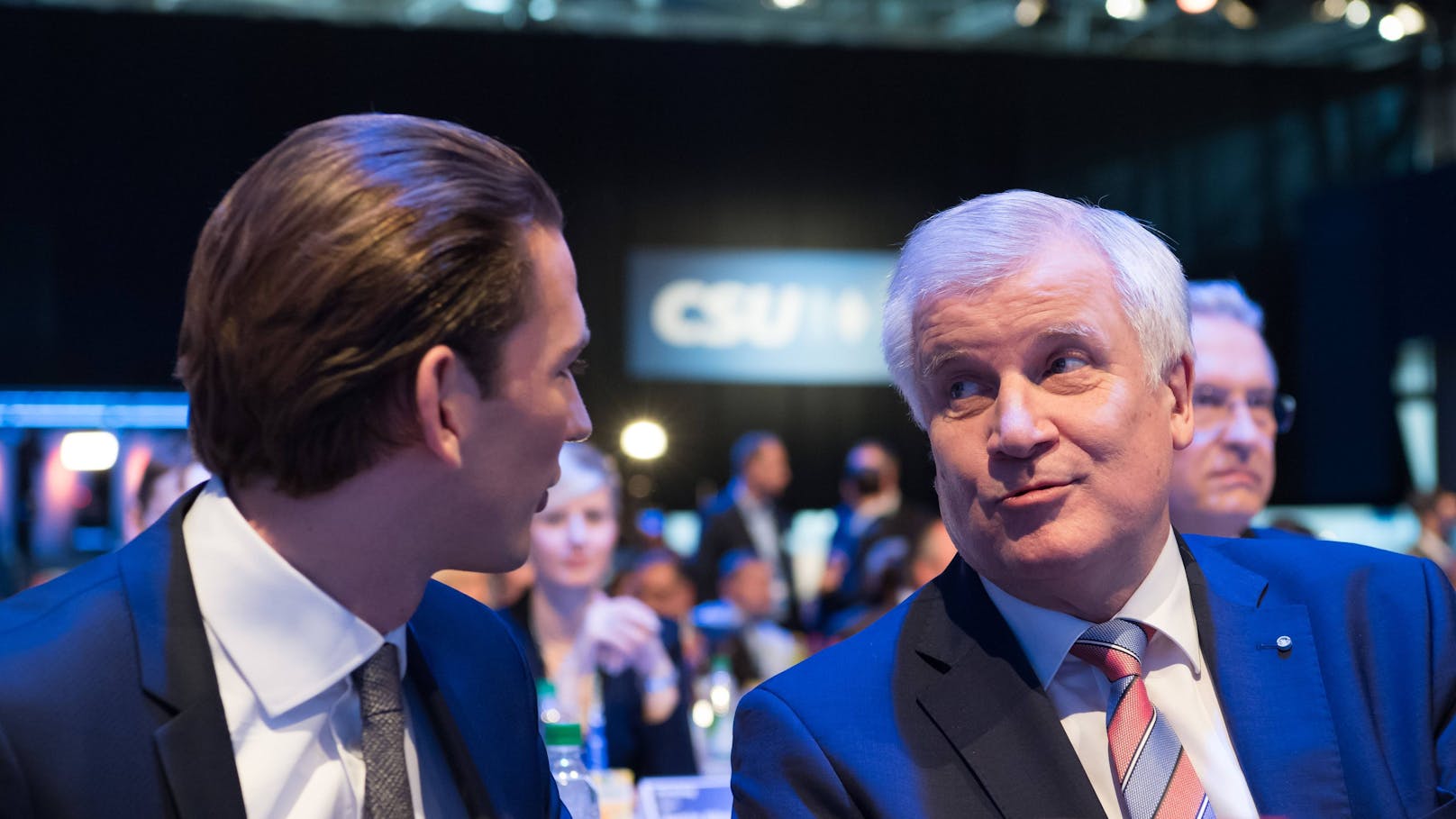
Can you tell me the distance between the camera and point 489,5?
10430 millimetres

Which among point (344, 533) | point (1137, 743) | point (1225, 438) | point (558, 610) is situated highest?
point (344, 533)

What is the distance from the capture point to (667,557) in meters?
5.60

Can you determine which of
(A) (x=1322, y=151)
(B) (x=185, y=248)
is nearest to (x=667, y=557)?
(B) (x=185, y=248)

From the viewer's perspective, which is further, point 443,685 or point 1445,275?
point 1445,275

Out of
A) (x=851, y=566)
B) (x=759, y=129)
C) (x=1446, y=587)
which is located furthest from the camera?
(x=759, y=129)

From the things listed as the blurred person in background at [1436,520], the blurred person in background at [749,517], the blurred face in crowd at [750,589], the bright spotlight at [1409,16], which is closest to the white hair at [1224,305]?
the blurred face in crowd at [750,589]

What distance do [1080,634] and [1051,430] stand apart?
0.93 ft

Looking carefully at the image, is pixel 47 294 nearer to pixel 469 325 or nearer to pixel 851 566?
pixel 851 566

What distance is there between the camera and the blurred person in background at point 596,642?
343 centimetres

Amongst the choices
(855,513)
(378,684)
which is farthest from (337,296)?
(855,513)

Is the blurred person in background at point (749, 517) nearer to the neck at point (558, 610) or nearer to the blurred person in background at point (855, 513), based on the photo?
the blurred person in background at point (855, 513)

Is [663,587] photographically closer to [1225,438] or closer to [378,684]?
[1225,438]

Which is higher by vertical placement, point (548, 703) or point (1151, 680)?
point (1151, 680)

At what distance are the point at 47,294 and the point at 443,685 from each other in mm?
9209
